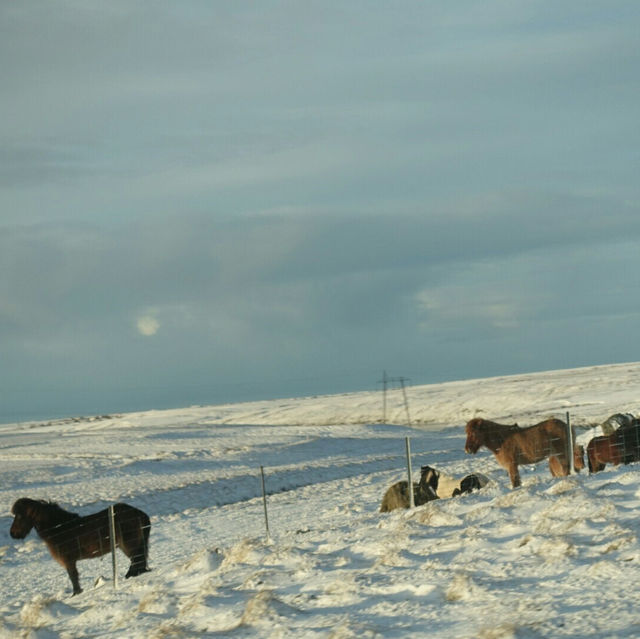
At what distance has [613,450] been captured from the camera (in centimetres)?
1659

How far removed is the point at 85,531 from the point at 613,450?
9266 mm

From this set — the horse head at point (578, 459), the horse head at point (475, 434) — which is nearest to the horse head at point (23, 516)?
the horse head at point (475, 434)

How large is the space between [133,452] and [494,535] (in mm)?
31625

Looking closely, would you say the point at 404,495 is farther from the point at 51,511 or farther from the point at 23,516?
the point at 23,516

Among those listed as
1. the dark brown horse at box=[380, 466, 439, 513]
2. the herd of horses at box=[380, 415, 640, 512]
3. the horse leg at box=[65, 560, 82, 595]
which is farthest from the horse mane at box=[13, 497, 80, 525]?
the herd of horses at box=[380, 415, 640, 512]

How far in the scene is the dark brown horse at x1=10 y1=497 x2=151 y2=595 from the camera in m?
12.7

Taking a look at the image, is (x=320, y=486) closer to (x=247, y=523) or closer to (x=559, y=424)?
(x=247, y=523)

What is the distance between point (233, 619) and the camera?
7.34 m

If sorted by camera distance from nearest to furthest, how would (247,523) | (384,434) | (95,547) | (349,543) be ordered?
(349,543)
(95,547)
(247,523)
(384,434)

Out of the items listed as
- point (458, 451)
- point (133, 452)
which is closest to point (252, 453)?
point (133, 452)

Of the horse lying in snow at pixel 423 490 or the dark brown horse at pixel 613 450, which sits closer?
the horse lying in snow at pixel 423 490

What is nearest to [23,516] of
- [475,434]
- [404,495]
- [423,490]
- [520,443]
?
[404,495]

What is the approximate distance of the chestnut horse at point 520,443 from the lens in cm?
1572

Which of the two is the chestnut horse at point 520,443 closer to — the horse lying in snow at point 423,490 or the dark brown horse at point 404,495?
the horse lying in snow at point 423,490
